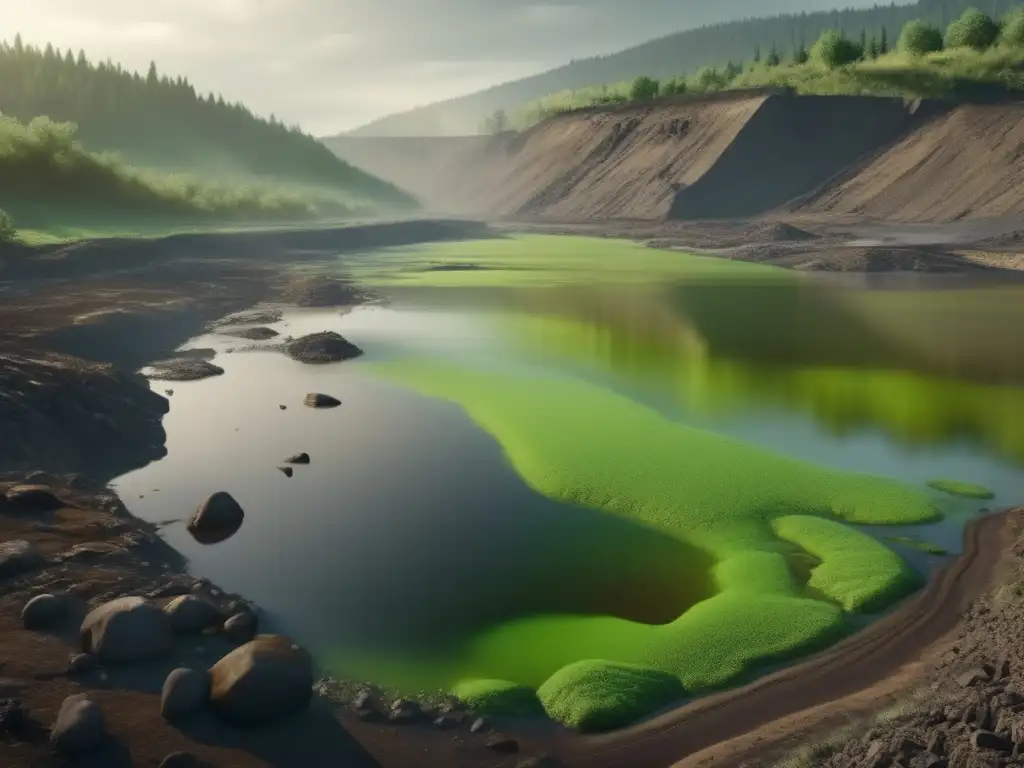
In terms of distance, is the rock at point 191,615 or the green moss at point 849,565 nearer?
the rock at point 191,615

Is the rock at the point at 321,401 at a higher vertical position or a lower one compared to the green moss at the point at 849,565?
higher

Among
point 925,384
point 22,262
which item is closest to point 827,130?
point 925,384

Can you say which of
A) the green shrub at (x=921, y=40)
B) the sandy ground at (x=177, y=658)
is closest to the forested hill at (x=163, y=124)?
the green shrub at (x=921, y=40)

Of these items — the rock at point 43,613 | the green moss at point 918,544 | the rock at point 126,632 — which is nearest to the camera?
the rock at point 126,632

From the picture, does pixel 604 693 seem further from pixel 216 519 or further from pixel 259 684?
pixel 216 519

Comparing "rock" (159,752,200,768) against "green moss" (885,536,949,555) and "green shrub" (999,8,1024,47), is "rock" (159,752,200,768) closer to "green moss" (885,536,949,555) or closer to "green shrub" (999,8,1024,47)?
"green moss" (885,536,949,555)

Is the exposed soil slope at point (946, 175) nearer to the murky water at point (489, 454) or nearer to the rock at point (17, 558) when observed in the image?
the murky water at point (489, 454)

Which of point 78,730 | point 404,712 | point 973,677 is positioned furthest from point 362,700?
point 973,677
